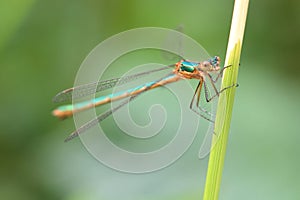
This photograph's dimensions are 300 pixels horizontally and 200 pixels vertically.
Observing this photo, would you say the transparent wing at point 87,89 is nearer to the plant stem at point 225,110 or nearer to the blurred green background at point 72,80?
the blurred green background at point 72,80

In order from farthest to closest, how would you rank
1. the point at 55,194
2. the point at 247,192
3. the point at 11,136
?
the point at 11,136, the point at 55,194, the point at 247,192

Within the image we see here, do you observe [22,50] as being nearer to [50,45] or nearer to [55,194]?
[50,45]

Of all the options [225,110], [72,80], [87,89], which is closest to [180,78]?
[87,89]

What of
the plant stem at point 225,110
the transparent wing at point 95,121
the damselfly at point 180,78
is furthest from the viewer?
the transparent wing at point 95,121

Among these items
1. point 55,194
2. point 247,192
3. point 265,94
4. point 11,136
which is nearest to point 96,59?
point 11,136

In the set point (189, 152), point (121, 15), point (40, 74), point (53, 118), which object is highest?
point (121, 15)

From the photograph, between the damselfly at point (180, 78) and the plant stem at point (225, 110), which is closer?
the plant stem at point (225, 110)

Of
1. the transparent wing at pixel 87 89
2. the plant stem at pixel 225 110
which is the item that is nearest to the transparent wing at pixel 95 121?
the transparent wing at pixel 87 89
